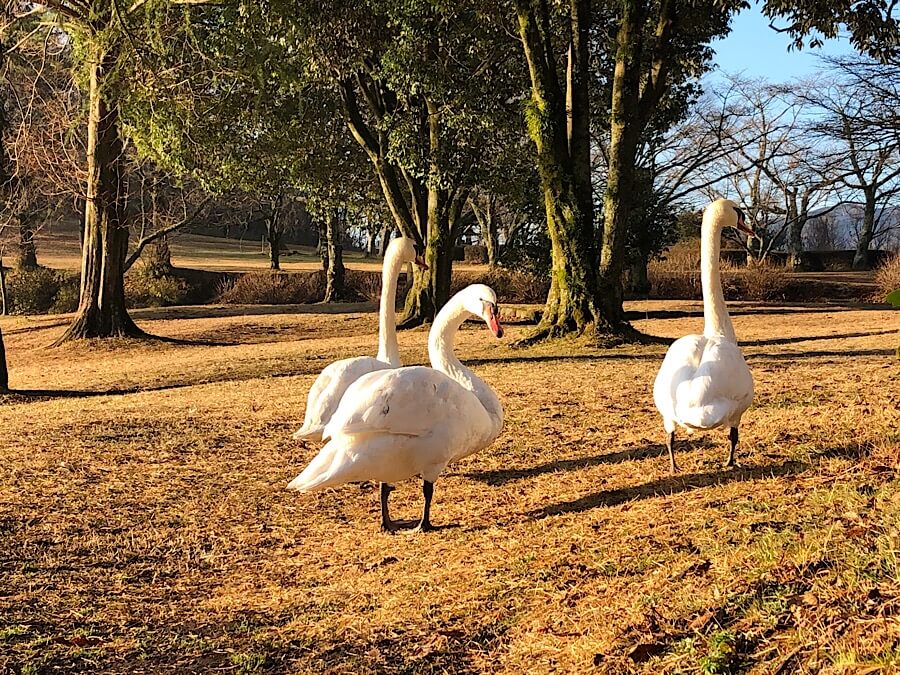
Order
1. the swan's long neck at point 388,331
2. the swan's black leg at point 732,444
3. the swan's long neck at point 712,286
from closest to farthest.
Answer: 1. the swan's black leg at point 732,444
2. the swan's long neck at point 712,286
3. the swan's long neck at point 388,331

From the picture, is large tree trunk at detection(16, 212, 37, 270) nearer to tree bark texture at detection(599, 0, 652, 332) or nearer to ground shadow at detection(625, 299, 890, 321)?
ground shadow at detection(625, 299, 890, 321)

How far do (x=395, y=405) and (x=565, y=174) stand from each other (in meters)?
9.89

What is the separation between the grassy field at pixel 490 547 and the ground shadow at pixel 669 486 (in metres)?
0.03

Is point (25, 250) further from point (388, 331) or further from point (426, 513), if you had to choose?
point (426, 513)

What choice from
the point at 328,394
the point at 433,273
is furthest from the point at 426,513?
the point at 433,273

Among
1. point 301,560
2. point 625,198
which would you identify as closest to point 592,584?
point 301,560

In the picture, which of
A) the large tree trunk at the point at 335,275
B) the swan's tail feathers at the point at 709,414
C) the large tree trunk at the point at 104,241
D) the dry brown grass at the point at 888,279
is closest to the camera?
the swan's tail feathers at the point at 709,414

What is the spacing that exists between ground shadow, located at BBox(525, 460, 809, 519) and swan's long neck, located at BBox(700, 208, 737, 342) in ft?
3.40

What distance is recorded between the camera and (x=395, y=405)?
193 inches

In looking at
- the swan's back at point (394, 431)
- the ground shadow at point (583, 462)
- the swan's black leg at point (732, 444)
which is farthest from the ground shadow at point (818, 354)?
the swan's back at point (394, 431)

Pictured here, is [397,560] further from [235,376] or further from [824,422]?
[235,376]

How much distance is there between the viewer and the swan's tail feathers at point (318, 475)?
15.8 feet

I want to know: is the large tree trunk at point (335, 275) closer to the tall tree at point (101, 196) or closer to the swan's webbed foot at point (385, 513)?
the tall tree at point (101, 196)

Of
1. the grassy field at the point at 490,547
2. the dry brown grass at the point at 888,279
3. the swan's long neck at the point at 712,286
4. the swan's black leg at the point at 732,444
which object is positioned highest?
the dry brown grass at the point at 888,279
